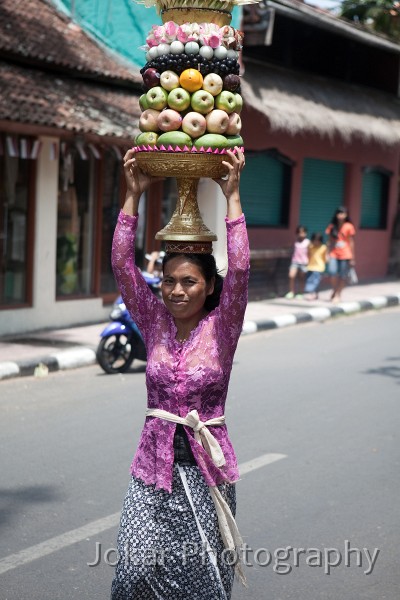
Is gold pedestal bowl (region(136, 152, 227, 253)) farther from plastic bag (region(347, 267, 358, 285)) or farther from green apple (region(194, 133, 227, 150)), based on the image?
plastic bag (region(347, 267, 358, 285))

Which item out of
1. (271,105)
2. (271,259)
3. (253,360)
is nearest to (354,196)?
(271,259)

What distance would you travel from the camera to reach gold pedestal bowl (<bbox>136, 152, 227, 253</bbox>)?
322cm

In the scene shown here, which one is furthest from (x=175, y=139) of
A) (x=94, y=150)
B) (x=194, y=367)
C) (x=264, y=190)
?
(x=264, y=190)

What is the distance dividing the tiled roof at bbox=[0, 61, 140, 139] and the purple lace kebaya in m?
7.53

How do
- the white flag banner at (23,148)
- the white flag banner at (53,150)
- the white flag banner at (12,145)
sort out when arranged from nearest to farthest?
1. the white flag banner at (12,145)
2. the white flag banner at (23,148)
3. the white flag banner at (53,150)

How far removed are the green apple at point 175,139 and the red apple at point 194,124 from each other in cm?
2

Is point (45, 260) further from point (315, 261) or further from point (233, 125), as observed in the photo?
point (233, 125)

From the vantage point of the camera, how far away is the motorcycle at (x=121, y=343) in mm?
9758

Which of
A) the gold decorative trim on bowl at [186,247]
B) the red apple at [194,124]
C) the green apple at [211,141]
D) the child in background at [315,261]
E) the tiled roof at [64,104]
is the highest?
the tiled roof at [64,104]

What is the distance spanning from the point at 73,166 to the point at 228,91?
9.99 m

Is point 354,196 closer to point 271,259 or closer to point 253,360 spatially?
point 271,259

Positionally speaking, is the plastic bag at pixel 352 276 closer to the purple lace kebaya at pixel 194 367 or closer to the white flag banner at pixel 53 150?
the white flag banner at pixel 53 150

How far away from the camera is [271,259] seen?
1752 centimetres

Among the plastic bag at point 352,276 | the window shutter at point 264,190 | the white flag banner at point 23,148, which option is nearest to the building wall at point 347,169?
the window shutter at point 264,190
